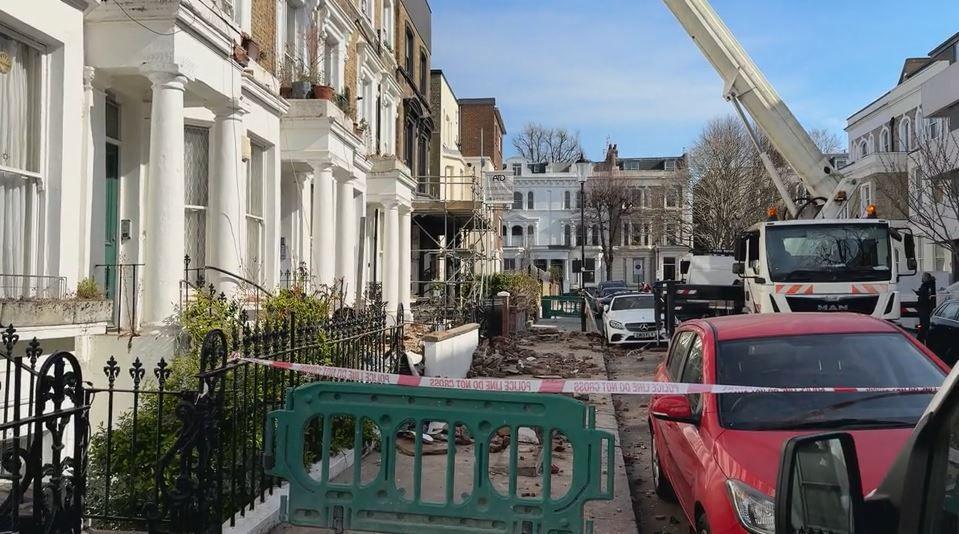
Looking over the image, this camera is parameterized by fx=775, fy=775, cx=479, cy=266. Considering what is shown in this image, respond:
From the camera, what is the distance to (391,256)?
59.0 ft

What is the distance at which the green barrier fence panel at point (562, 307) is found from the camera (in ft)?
108

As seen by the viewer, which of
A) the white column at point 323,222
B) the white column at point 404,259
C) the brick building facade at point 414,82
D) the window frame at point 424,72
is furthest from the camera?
the window frame at point 424,72

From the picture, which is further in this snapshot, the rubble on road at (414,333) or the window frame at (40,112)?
the rubble on road at (414,333)

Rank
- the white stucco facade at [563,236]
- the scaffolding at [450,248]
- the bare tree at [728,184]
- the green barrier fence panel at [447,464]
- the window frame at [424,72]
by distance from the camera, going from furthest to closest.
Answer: the white stucco facade at [563,236], the bare tree at [728,184], the window frame at [424,72], the scaffolding at [450,248], the green barrier fence panel at [447,464]

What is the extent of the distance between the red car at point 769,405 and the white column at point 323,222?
8.36 metres

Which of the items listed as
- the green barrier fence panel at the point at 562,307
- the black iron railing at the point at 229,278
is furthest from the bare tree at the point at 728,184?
the black iron railing at the point at 229,278

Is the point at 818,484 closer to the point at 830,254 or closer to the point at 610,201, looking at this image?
the point at 830,254

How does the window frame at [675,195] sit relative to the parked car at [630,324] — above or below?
above

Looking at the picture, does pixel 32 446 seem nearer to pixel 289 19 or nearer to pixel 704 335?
pixel 704 335

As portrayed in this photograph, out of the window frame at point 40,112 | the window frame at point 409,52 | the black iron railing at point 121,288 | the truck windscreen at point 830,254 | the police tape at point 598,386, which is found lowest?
the police tape at point 598,386

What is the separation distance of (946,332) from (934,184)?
12449mm

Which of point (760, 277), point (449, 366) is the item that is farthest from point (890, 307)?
point (449, 366)

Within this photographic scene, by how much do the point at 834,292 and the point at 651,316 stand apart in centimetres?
814

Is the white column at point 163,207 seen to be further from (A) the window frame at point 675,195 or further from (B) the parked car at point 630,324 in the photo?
(A) the window frame at point 675,195
